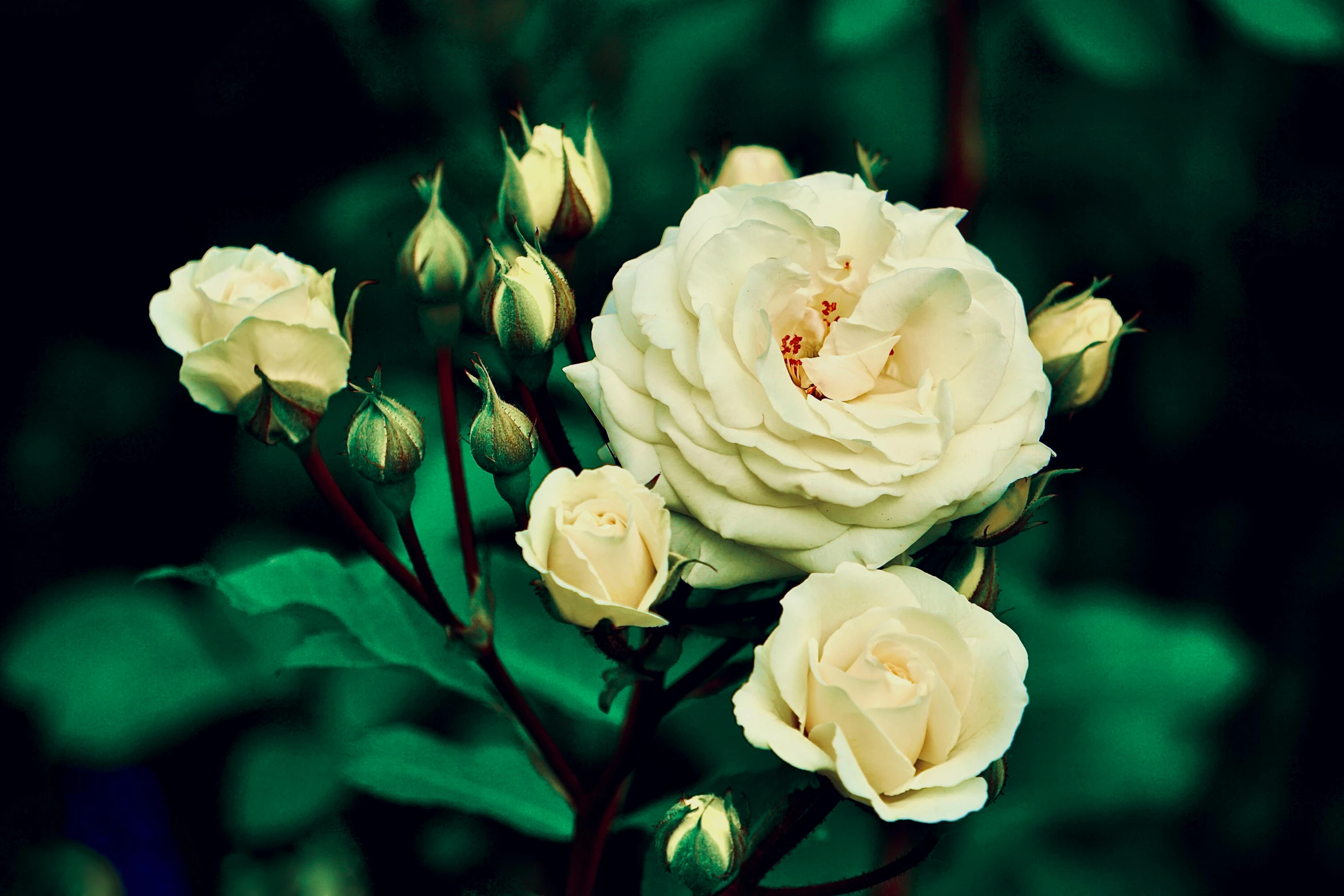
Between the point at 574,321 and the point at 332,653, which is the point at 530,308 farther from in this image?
the point at 332,653

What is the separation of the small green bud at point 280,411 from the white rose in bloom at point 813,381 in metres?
0.31

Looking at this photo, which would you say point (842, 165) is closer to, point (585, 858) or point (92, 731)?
point (585, 858)

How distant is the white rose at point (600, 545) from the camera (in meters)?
0.80

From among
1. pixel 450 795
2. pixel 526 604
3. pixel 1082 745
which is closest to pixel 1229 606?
pixel 1082 745

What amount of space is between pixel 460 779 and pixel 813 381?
658 mm

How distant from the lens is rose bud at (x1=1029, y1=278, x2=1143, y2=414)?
1.06m

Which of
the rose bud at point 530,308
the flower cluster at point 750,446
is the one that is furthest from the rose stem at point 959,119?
the rose bud at point 530,308

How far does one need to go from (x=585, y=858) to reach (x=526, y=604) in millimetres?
353

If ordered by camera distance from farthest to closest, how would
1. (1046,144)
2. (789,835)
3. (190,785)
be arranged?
(1046,144)
(190,785)
(789,835)

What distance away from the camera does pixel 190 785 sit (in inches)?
73.8

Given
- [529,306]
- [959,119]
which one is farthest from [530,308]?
[959,119]

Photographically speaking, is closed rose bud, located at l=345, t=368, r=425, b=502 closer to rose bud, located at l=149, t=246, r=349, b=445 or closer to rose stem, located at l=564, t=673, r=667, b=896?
rose bud, located at l=149, t=246, r=349, b=445

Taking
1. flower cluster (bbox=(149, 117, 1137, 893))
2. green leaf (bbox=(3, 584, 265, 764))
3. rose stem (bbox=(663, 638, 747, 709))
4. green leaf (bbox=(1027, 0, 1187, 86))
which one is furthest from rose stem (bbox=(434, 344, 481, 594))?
green leaf (bbox=(1027, 0, 1187, 86))

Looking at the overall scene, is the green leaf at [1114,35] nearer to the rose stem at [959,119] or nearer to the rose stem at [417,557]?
the rose stem at [959,119]
